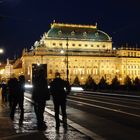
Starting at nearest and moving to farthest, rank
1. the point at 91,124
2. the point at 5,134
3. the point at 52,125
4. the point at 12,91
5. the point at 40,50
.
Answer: the point at 5,134, the point at 52,125, the point at 91,124, the point at 12,91, the point at 40,50

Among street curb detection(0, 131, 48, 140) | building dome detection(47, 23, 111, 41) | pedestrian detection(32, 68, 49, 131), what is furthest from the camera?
building dome detection(47, 23, 111, 41)

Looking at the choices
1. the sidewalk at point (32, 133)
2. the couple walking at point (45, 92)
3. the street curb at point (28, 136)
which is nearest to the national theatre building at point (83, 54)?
the couple walking at point (45, 92)

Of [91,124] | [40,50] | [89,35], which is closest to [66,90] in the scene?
[91,124]

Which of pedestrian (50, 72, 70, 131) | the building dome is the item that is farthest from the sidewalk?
the building dome

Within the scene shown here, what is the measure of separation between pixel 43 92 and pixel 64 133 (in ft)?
6.79

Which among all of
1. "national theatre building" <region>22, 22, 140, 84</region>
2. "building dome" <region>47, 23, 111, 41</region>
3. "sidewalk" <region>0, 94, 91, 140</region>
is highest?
"building dome" <region>47, 23, 111, 41</region>

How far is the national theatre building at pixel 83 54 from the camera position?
16438cm

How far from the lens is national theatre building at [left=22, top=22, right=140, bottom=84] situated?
539ft

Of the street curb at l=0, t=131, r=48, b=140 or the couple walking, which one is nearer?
the street curb at l=0, t=131, r=48, b=140

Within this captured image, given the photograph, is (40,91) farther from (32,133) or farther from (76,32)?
(76,32)

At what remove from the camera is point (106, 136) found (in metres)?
11.4

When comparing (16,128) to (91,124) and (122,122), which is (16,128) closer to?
(91,124)

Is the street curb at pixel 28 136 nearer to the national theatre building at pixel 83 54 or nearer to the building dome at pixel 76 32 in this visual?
the national theatre building at pixel 83 54

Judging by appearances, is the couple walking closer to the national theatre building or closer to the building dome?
the national theatre building
